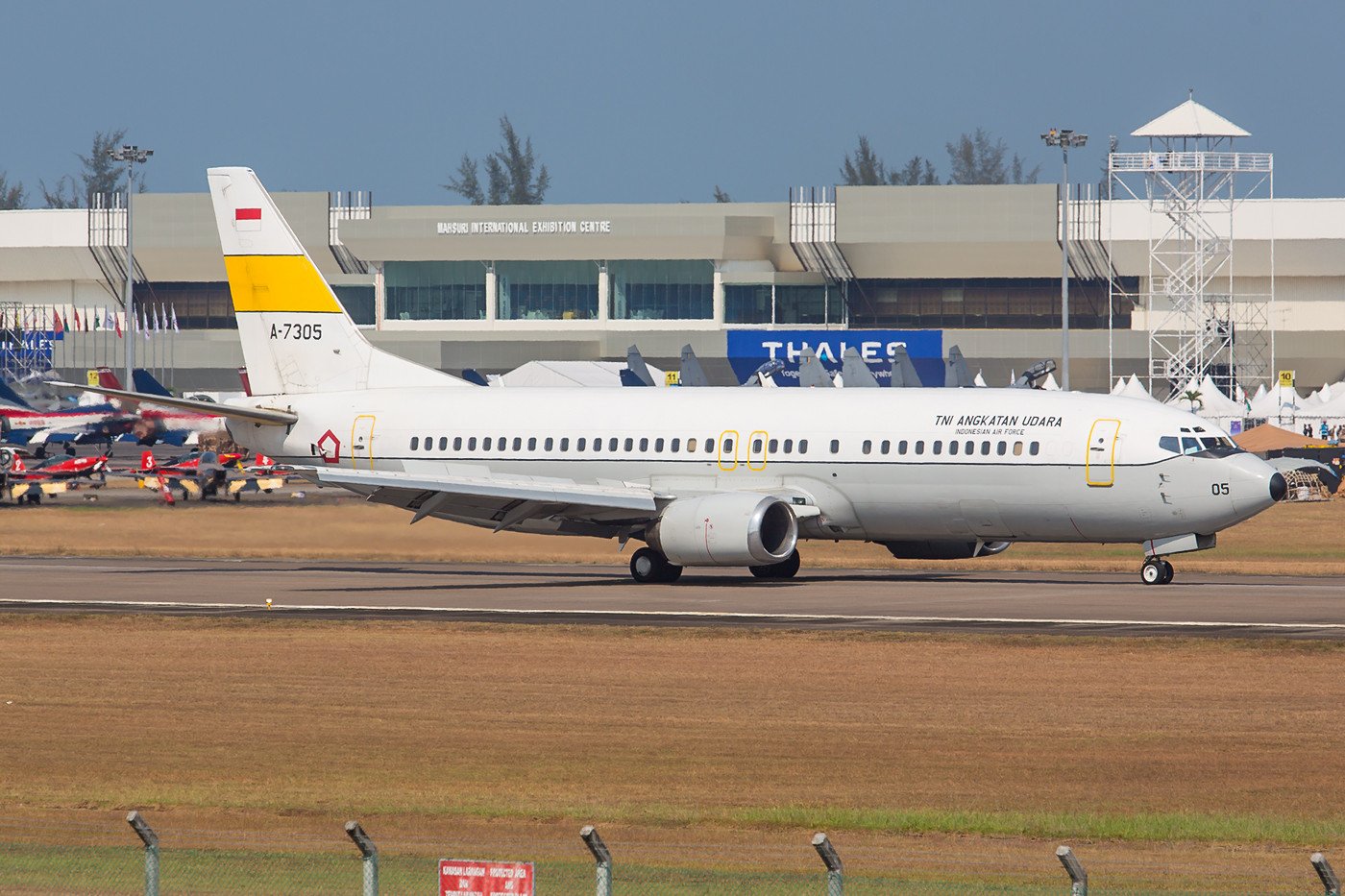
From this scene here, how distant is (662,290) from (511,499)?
11440cm

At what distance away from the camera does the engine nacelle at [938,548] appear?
39500 millimetres

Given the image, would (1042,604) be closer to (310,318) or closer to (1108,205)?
(310,318)

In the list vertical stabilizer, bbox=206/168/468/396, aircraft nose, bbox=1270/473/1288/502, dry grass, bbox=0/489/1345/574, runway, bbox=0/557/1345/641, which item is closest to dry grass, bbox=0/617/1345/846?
runway, bbox=0/557/1345/641

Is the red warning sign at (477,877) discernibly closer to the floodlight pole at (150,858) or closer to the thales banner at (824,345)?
the floodlight pole at (150,858)

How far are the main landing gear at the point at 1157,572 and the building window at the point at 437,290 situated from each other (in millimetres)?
119228

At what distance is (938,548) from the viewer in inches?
1563

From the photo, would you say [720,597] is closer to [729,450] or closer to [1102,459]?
[729,450]

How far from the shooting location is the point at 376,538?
41719 millimetres

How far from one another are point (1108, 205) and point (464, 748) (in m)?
131

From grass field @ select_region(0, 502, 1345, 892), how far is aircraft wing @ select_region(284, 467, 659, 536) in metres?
7.63

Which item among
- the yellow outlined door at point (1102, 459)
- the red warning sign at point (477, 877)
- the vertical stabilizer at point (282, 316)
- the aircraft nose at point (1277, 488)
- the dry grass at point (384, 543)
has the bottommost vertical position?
the dry grass at point (384, 543)

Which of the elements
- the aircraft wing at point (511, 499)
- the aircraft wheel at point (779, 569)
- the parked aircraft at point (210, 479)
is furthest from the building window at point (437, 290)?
the aircraft wheel at point (779, 569)

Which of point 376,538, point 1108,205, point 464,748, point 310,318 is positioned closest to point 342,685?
point 464,748

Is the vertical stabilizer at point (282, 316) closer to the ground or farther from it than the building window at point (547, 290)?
closer to the ground
